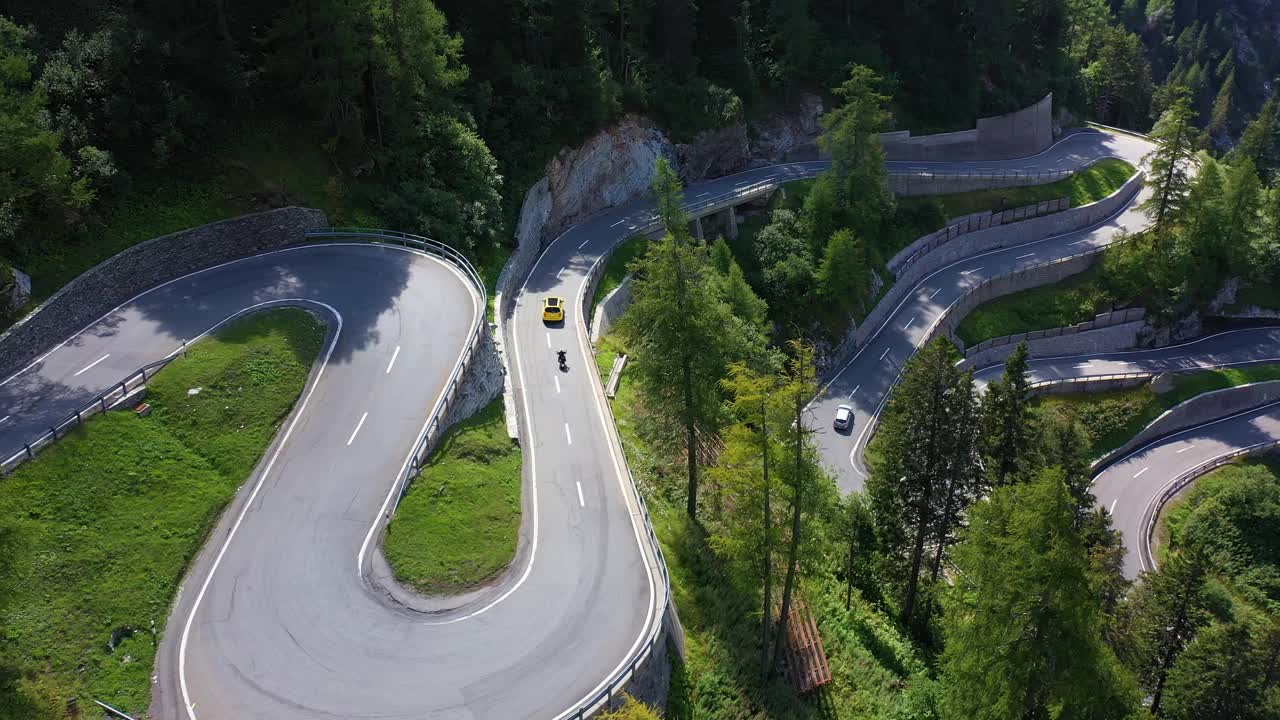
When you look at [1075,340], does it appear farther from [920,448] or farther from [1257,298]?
[920,448]

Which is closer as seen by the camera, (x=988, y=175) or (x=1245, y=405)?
(x=1245, y=405)

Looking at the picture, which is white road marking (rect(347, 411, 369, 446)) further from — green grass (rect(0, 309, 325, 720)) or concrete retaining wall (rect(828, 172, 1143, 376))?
concrete retaining wall (rect(828, 172, 1143, 376))

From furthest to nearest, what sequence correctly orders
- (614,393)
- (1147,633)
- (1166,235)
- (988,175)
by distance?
(988,175)
(1166,235)
(614,393)
(1147,633)

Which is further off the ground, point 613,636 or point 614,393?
point 614,393

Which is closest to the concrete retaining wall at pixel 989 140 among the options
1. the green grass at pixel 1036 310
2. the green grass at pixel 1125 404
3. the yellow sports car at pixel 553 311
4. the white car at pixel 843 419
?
the green grass at pixel 1036 310

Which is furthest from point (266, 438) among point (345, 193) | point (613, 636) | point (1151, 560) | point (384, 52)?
point (1151, 560)

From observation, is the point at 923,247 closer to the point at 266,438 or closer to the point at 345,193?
the point at 345,193

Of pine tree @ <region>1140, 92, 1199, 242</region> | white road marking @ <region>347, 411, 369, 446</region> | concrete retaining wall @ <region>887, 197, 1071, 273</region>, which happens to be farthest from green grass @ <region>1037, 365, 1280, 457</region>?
white road marking @ <region>347, 411, 369, 446</region>

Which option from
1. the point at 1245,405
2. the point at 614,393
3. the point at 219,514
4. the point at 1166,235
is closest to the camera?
the point at 219,514
